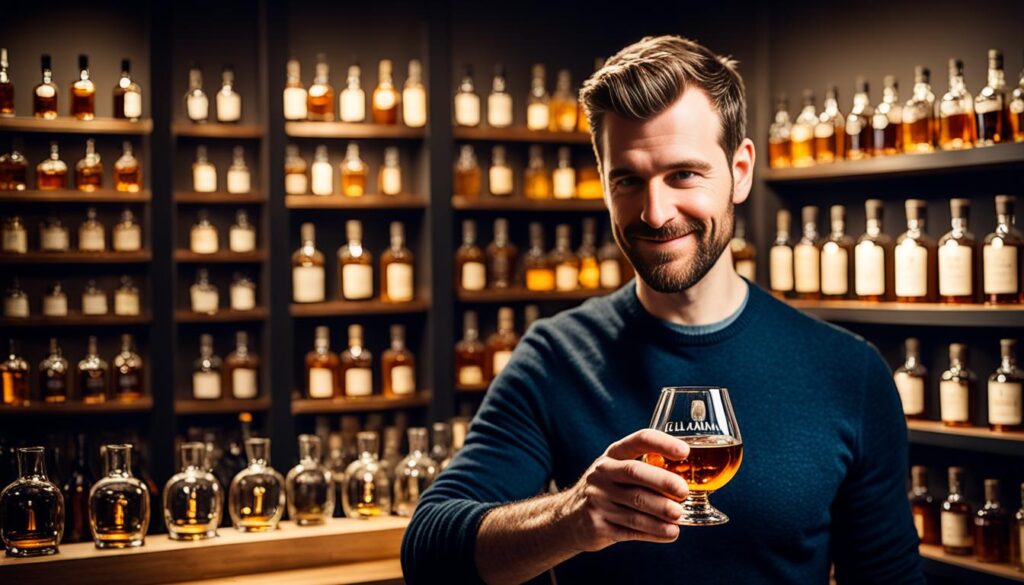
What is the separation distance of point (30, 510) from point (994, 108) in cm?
278

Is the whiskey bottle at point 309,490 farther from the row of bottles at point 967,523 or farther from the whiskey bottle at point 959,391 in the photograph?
the whiskey bottle at point 959,391

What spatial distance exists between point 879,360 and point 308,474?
186cm

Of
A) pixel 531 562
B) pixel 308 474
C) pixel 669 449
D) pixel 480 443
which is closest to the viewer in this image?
pixel 669 449

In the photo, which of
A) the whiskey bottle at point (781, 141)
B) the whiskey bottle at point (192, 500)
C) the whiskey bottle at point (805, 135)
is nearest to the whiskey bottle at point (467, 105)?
the whiskey bottle at point (781, 141)

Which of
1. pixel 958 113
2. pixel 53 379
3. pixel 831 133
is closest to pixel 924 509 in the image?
pixel 958 113

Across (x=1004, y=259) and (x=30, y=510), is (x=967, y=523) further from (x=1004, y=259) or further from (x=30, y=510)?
(x=30, y=510)

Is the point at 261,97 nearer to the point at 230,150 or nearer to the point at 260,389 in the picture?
the point at 230,150

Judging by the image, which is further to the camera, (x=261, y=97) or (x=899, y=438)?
(x=261, y=97)

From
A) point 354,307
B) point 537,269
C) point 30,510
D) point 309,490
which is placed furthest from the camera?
point 537,269

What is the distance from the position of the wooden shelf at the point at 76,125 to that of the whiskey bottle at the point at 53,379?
786mm

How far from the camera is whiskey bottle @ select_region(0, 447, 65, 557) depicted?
2.77 metres

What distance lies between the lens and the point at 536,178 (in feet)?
16.7

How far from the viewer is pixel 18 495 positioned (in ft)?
9.03

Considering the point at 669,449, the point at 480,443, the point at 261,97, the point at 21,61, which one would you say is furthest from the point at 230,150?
the point at 669,449
